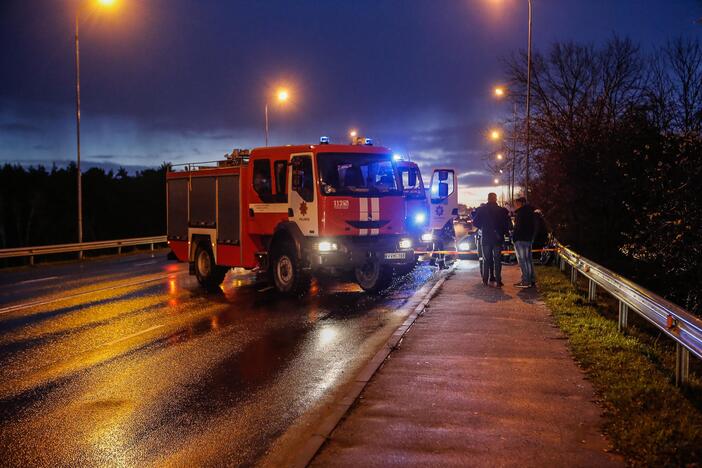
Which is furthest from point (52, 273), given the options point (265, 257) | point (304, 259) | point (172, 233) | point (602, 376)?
point (602, 376)

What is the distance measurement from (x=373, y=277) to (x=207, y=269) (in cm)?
407

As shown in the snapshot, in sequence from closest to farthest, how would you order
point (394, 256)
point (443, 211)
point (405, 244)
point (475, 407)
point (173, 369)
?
1. point (475, 407)
2. point (173, 369)
3. point (394, 256)
4. point (405, 244)
5. point (443, 211)

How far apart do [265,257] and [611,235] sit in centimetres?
1558

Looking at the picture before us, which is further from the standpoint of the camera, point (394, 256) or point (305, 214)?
point (394, 256)

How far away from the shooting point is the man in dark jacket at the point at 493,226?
14758 mm

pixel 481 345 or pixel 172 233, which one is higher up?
pixel 172 233

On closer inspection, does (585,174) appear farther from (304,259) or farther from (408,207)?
(304,259)

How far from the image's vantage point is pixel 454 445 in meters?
5.06

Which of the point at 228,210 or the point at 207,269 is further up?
the point at 228,210

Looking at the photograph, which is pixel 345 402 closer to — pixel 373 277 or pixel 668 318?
pixel 668 318

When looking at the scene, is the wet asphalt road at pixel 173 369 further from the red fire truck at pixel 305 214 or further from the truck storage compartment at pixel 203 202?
the truck storage compartment at pixel 203 202

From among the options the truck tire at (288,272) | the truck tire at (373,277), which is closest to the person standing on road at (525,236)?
the truck tire at (373,277)

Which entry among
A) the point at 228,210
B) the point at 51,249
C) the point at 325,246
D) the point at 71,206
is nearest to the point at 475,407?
the point at 325,246

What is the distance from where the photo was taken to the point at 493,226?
581 inches
